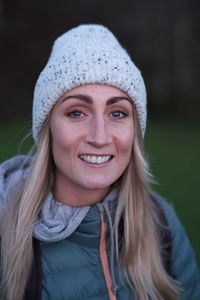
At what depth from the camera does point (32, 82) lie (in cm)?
665

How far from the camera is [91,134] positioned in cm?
154

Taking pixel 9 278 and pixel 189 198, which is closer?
pixel 9 278

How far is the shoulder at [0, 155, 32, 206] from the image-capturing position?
183 cm

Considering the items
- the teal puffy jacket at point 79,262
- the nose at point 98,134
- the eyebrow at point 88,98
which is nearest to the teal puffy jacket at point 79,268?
the teal puffy jacket at point 79,262

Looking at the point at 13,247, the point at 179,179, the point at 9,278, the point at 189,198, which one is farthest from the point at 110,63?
the point at 179,179

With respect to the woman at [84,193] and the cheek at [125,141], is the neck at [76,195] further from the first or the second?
the cheek at [125,141]

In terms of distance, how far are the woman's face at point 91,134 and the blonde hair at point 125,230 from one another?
0.45 ft

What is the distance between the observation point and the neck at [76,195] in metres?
1.73

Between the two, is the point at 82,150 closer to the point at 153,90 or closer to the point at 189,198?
the point at 189,198

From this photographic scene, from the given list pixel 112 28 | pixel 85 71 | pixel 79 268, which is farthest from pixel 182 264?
pixel 112 28

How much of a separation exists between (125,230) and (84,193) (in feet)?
1.01

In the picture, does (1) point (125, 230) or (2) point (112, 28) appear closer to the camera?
(1) point (125, 230)

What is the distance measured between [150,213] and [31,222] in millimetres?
703

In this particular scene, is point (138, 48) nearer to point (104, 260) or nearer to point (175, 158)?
point (175, 158)
